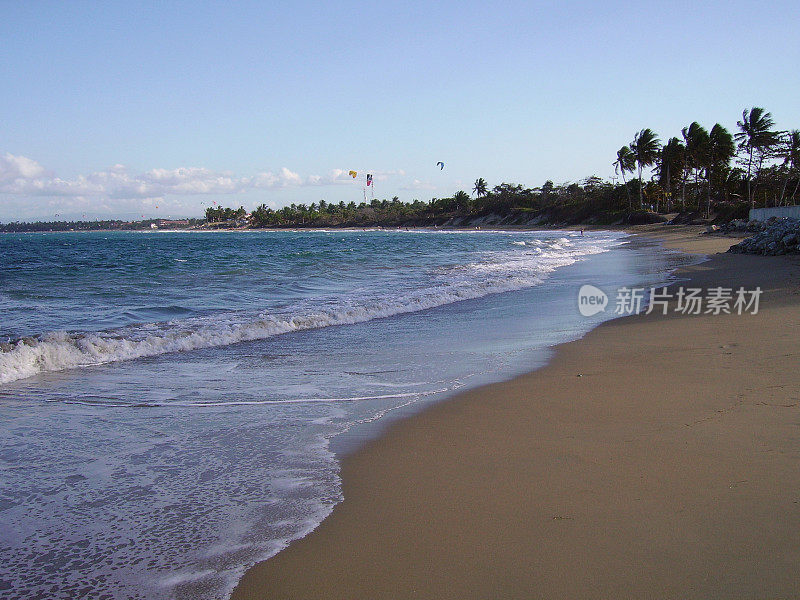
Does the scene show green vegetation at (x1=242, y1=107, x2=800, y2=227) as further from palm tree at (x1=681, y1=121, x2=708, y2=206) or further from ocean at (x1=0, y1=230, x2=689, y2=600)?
ocean at (x1=0, y1=230, x2=689, y2=600)

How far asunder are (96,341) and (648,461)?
7305 millimetres

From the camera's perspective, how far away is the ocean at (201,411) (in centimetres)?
279

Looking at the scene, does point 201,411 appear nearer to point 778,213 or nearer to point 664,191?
point 778,213

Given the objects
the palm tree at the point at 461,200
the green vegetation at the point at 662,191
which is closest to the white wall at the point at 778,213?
the green vegetation at the point at 662,191

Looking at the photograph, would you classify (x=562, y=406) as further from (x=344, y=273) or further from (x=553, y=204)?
(x=553, y=204)

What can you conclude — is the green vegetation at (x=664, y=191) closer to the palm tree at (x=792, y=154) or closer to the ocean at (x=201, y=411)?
the palm tree at (x=792, y=154)

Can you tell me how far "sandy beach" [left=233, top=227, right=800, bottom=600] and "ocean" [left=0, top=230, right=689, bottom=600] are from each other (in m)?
0.33

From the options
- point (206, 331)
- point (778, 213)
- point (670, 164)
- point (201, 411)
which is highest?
point (670, 164)

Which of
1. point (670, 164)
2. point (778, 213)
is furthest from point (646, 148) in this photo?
point (778, 213)

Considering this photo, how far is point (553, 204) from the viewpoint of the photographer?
10881 centimetres

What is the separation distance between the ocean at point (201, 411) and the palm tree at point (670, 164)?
220 feet

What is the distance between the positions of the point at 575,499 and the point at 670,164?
80532 millimetres

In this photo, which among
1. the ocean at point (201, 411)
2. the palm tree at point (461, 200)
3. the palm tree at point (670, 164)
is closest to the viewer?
the ocean at point (201, 411)

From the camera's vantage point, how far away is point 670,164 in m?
74.2
